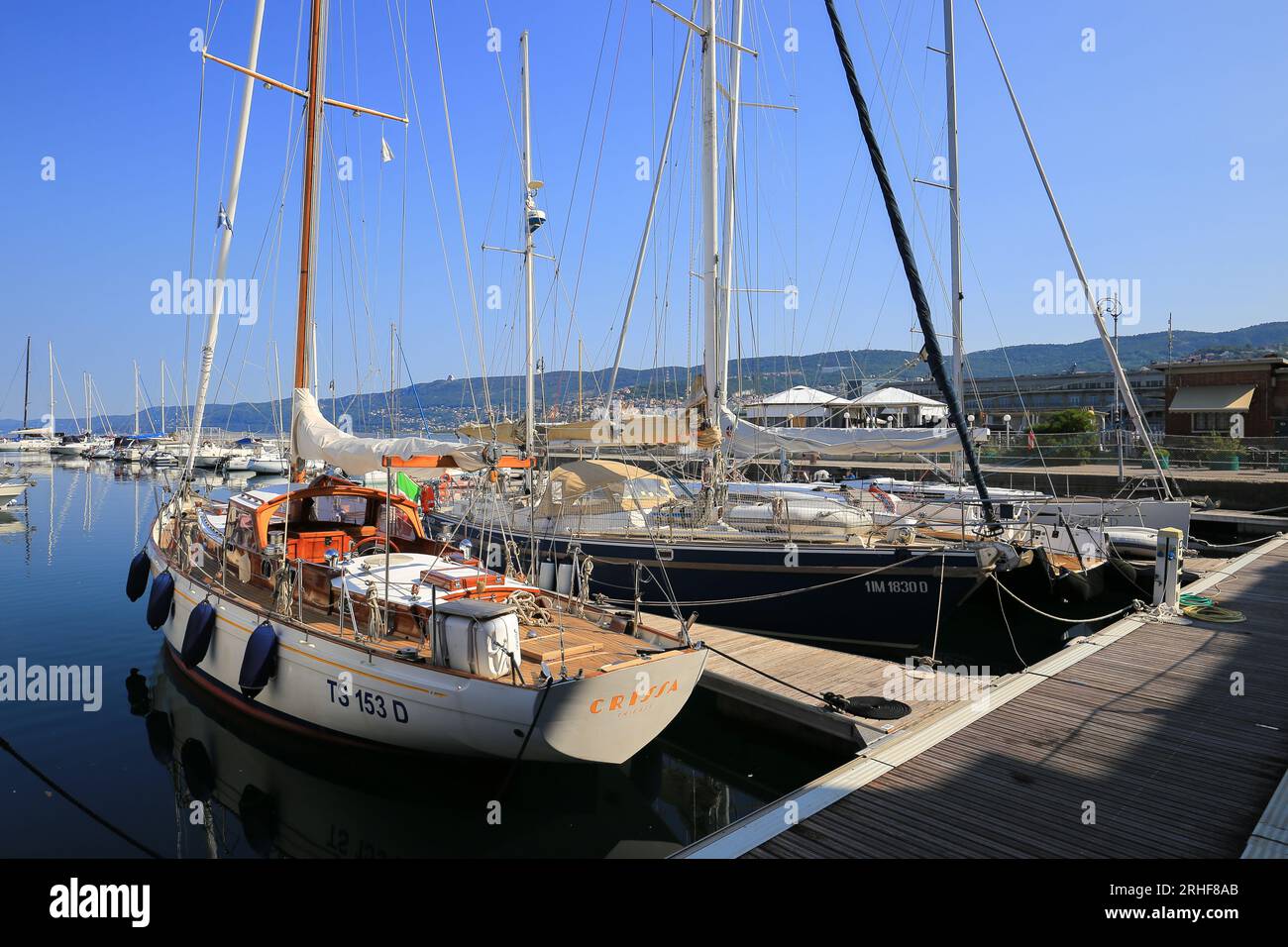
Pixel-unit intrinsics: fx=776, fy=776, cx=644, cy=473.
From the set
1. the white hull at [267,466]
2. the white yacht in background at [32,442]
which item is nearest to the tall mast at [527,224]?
the white hull at [267,466]

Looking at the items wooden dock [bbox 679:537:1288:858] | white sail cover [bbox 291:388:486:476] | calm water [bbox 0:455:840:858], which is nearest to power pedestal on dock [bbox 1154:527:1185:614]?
wooden dock [bbox 679:537:1288:858]

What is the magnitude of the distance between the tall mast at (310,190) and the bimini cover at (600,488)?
4.12 meters

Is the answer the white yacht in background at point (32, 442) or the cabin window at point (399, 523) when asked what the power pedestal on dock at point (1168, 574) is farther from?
the white yacht in background at point (32, 442)

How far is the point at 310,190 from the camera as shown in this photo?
1106cm

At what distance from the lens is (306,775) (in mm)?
8820

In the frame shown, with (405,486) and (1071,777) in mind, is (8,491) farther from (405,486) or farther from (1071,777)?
(1071,777)

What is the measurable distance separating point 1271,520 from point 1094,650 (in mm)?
18267

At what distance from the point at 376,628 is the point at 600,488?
6.42 meters

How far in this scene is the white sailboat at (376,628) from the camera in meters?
7.21

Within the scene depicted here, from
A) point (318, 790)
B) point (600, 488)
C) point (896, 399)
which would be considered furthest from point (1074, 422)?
point (318, 790)

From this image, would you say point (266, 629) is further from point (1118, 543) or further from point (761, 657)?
point (1118, 543)

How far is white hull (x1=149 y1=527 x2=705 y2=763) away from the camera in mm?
6977

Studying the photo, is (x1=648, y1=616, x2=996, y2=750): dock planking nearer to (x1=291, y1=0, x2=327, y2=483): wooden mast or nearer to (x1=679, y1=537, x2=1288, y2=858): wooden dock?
(x1=679, y1=537, x2=1288, y2=858): wooden dock
